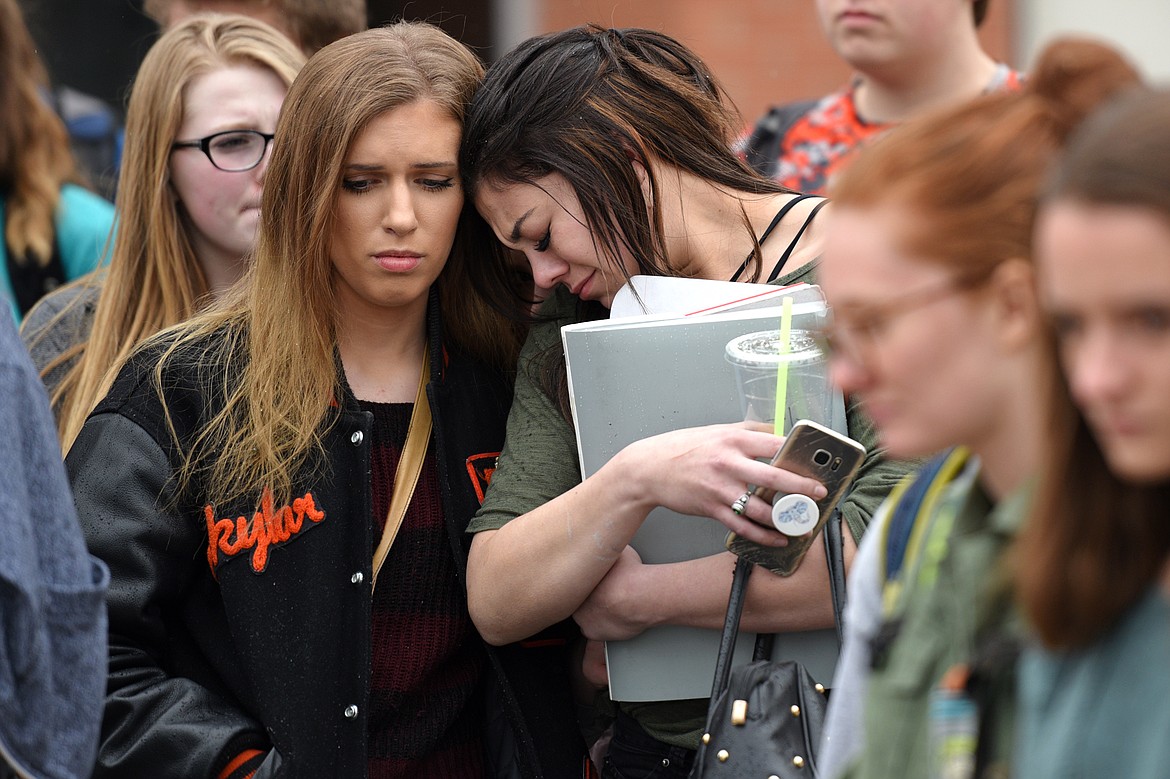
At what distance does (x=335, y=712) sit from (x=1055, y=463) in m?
1.33

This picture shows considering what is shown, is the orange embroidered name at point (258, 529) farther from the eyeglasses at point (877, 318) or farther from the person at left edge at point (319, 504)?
the eyeglasses at point (877, 318)

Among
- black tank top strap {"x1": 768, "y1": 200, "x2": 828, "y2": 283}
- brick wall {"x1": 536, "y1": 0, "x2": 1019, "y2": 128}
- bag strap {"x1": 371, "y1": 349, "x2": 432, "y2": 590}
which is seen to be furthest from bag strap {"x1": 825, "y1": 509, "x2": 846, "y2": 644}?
brick wall {"x1": 536, "y1": 0, "x2": 1019, "y2": 128}

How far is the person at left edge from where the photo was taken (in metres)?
2.11

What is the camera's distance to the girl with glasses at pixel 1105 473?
39.2 inches

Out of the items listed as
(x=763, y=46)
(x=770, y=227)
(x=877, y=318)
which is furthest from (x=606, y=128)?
(x=763, y=46)

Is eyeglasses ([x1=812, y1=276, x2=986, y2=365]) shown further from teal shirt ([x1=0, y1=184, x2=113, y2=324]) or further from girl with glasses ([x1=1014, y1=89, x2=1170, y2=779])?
teal shirt ([x1=0, y1=184, x2=113, y2=324])

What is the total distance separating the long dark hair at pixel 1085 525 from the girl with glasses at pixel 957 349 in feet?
0.18

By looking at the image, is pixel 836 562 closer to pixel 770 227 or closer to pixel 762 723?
pixel 762 723

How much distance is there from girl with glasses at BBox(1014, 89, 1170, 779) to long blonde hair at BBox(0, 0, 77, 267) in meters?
2.77

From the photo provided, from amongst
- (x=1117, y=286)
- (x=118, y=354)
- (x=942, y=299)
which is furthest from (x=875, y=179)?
(x=118, y=354)

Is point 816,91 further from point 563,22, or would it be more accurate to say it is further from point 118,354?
point 118,354

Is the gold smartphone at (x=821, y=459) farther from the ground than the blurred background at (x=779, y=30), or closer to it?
closer to it

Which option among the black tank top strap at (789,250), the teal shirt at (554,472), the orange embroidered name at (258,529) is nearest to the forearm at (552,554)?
the teal shirt at (554,472)

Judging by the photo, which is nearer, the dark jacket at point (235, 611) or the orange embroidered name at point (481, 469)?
the dark jacket at point (235, 611)
